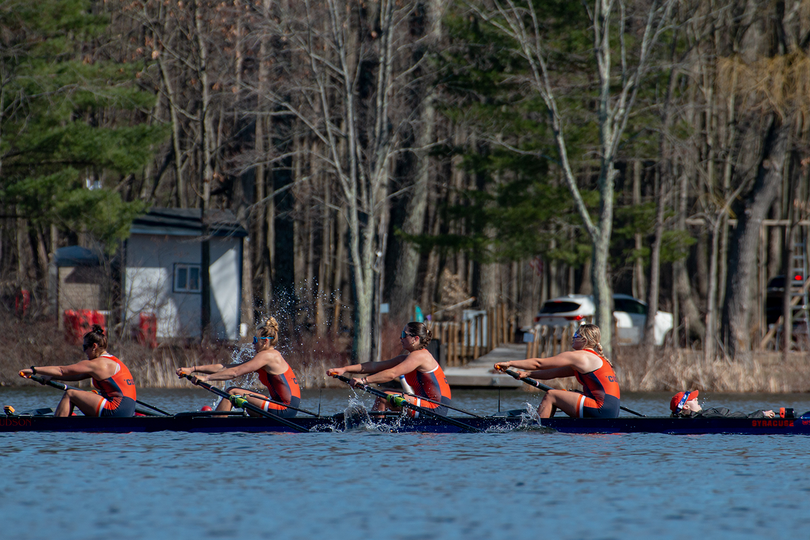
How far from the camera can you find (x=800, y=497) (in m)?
10.2

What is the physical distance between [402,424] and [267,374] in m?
1.86

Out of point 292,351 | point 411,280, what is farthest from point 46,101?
point 411,280

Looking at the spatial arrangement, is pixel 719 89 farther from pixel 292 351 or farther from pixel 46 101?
pixel 46 101

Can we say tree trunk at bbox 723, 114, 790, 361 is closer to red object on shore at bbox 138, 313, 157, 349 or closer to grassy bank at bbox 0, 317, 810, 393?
grassy bank at bbox 0, 317, 810, 393

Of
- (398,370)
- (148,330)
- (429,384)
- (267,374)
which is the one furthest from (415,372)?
(148,330)

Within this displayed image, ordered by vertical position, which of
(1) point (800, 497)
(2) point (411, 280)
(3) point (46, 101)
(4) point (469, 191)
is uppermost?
(3) point (46, 101)

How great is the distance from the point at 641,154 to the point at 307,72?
861 cm

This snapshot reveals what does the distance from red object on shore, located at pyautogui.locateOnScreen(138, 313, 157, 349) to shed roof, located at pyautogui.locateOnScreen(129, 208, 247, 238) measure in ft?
15.9

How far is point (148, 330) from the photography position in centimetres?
2570

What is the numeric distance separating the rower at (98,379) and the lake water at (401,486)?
1.44 feet

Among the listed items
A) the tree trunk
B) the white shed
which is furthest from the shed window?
A: the tree trunk

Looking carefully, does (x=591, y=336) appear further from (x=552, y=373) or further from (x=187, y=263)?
(x=187, y=263)

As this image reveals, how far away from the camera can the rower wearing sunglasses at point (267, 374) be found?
13.9 m

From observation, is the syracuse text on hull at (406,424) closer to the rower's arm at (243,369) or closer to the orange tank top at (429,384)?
the orange tank top at (429,384)
